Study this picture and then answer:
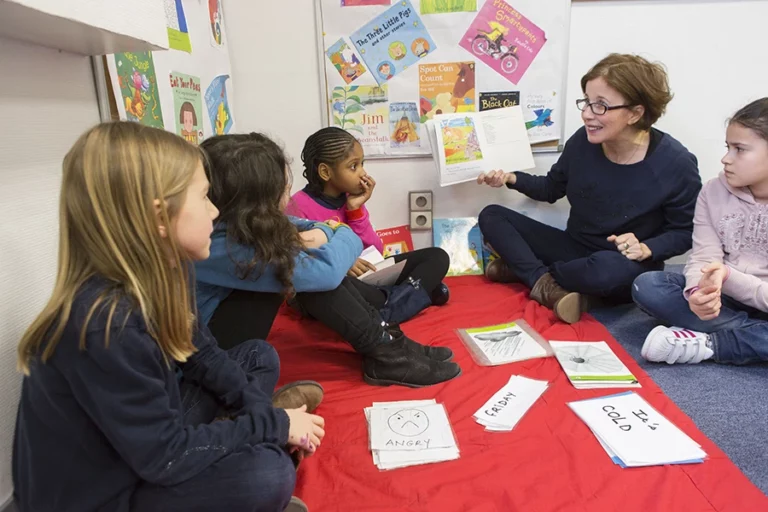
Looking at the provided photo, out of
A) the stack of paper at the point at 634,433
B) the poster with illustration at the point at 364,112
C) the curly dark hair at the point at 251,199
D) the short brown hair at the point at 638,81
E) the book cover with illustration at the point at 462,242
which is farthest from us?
the book cover with illustration at the point at 462,242

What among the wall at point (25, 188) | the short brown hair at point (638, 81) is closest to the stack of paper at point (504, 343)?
the short brown hair at point (638, 81)

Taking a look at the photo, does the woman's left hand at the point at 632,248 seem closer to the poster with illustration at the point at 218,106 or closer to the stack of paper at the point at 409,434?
the stack of paper at the point at 409,434

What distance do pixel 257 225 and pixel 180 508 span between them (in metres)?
0.60

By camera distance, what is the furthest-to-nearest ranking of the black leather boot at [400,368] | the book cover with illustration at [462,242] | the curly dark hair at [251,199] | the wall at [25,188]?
the book cover with illustration at [462,242] < the black leather boot at [400,368] < the curly dark hair at [251,199] < the wall at [25,188]

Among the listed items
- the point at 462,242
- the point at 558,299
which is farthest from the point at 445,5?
the point at 558,299

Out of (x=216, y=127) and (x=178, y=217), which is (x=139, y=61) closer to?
(x=216, y=127)

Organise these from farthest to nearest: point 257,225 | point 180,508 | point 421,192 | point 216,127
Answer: point 421,192 → point 216,127 → point 257,225 → point 180,508

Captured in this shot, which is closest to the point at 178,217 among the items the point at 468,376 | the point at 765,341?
the point at 468,376

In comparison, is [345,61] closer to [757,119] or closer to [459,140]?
[459,140]

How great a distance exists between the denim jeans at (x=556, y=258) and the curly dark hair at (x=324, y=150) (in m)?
0.67

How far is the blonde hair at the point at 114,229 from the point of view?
2.56ft

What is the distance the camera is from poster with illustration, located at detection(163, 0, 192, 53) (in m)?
1.59

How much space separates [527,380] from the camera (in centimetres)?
147

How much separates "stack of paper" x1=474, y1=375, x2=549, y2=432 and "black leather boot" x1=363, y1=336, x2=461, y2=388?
0.15 meters
